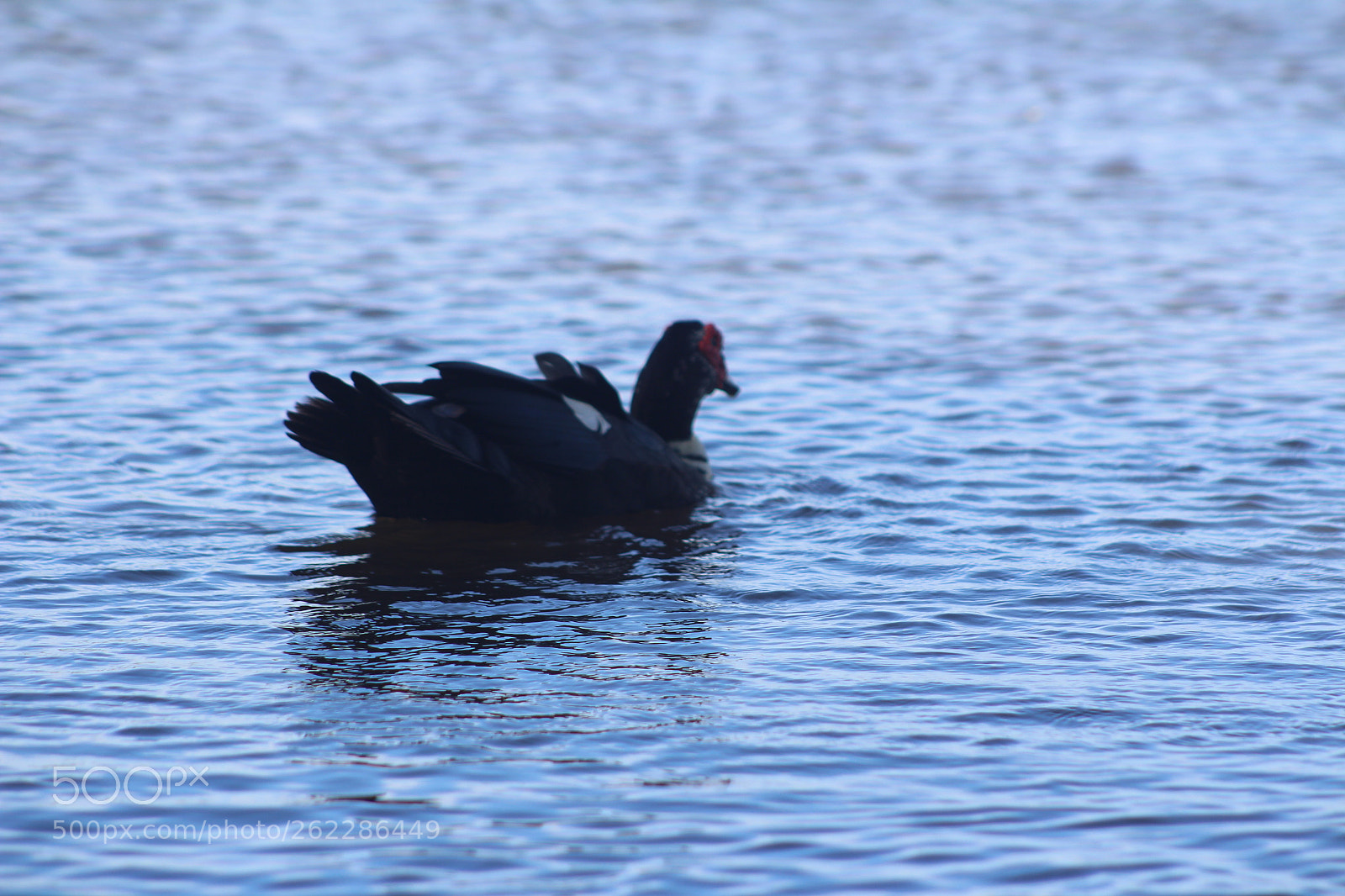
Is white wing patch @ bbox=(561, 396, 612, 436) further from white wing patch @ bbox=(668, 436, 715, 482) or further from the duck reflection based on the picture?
white wing patch @ bbox=(668, 436, 715, 482)

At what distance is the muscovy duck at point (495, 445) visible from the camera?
25.5 ft

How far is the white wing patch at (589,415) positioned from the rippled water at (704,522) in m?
0.57

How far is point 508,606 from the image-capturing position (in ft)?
23.3

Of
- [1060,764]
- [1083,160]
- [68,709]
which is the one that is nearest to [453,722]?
[68,709]

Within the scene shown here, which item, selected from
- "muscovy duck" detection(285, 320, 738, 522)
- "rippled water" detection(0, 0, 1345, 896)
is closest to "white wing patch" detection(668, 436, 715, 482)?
"muscovy duck" detection(285, 320, 738, 522)

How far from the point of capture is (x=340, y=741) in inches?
217

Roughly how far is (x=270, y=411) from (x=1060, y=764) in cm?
601

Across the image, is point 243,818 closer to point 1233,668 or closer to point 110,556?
point 110,556

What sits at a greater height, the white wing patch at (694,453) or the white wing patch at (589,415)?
the white wing patch at (589,415)

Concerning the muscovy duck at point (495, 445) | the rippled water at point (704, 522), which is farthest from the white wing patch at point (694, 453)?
the rippled water at point (704, 522)

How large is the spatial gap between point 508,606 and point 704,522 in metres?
1.80

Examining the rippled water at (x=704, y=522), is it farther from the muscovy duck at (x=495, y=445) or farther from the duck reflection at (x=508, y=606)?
the muscovy duck at (x=495, y=445)

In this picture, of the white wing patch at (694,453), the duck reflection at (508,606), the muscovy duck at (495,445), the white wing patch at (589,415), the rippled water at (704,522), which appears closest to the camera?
the rippled water at (704,522)

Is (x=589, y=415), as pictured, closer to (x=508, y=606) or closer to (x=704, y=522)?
(x=704, y=522)
